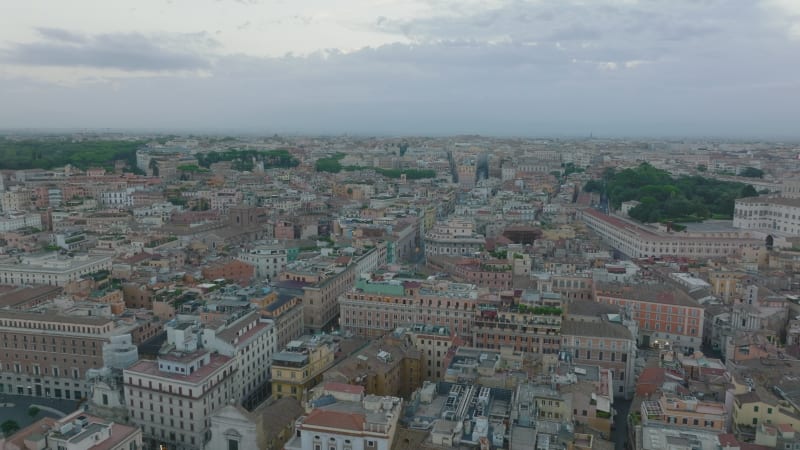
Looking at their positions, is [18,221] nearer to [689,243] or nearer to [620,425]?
[620,425]

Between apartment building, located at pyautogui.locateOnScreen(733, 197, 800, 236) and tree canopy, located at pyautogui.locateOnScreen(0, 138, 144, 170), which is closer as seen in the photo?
apartment building, located at pyautogui.locateOnScreen(733, 197, 800, 236)

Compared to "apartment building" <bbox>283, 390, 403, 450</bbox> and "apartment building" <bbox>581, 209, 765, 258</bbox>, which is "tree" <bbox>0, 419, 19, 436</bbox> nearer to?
"apartment building" <bbox>283, 390, 403, 450</bbox>

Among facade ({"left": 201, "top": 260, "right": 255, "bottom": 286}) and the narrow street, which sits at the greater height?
facade ({"left": 201, "top": 260, "right": 255, "bottom": 286})

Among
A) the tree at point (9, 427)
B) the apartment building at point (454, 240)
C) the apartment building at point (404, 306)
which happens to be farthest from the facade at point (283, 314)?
the apartment building at point (454, 240)

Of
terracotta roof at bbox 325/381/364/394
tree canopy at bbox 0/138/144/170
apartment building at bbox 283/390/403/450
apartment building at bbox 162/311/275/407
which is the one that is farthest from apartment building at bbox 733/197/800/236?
tree canopy at bbox 0/138/144/170

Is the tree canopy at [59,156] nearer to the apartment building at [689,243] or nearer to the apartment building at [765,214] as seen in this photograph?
the apartment building at [689,243]

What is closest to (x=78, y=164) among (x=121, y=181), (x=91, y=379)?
(x=121, y=181)
